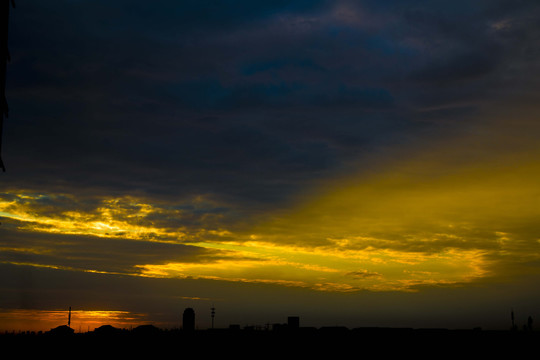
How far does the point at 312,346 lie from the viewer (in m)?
37.9

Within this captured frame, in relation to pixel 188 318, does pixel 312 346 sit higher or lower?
lower

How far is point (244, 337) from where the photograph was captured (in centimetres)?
4241

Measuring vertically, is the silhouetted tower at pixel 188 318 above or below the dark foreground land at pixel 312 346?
above

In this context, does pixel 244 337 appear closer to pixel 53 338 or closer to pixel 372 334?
pixel 372 334

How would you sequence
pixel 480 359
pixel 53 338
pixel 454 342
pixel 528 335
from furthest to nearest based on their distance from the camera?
pixel 53 338 < pixel 528 335 < pixel 454 342 < pixel 480 359

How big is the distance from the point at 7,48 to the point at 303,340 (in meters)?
26.4

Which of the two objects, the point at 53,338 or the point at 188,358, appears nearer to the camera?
the point at 188,358

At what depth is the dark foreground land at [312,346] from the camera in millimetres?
37062

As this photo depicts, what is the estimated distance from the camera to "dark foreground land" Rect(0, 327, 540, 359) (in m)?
37.1

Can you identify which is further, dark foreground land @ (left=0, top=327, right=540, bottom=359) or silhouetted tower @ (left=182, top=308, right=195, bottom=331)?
silhouetted tower @ (left=182, top=308, right=195, bottom=331)

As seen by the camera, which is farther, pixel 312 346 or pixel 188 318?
pixel 188 318

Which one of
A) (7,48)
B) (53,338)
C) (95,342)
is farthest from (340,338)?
(7,48)

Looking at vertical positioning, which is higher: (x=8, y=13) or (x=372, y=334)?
(x=8, y=13)

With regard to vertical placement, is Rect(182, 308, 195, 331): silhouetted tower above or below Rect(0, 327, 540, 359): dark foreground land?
above
